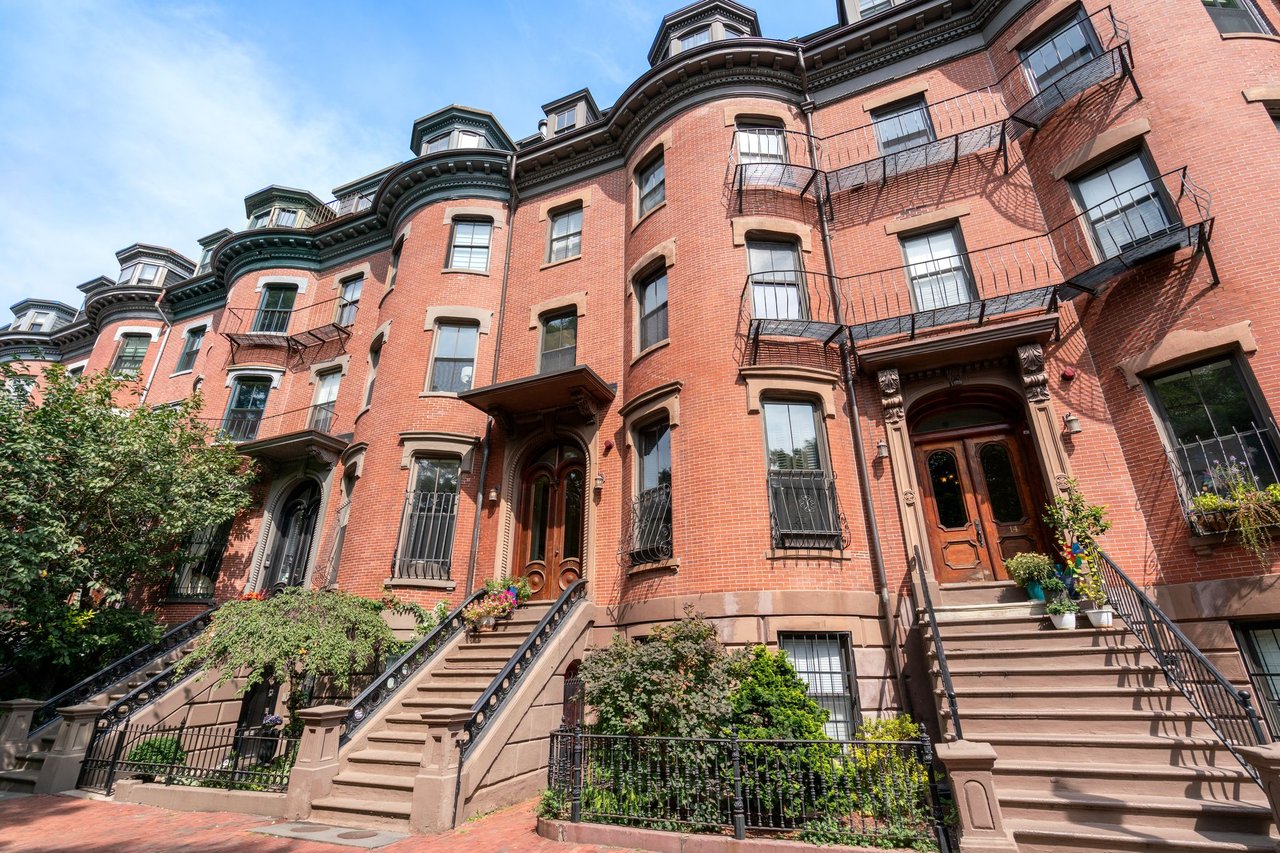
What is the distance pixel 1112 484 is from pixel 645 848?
867 centimetres

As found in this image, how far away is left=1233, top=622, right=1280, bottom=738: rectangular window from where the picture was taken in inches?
290

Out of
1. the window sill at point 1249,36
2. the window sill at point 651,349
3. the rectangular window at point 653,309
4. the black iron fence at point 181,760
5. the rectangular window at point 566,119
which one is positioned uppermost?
the rectangular window at point 566,119

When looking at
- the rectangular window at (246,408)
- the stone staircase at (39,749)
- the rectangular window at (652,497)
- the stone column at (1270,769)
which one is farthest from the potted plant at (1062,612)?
the rectangular window at (246,408)

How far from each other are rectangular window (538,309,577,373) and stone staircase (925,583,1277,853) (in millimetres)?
9818

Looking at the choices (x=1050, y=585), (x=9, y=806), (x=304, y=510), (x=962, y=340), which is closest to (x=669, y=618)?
(x=1050, y=585)

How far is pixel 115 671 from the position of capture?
12500 mm

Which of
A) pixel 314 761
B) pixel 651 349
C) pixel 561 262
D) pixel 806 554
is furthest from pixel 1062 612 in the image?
pixel 561 262

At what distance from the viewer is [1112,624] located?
7852mm

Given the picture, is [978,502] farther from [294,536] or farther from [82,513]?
[82,513]

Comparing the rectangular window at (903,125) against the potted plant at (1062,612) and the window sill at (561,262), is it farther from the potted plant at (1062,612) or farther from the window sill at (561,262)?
the potted plant at (1062,612)

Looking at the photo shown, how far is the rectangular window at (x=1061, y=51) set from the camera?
11.3 meters

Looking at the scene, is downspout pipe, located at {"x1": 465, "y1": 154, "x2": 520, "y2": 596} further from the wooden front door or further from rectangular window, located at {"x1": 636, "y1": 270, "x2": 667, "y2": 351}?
the wooden front door

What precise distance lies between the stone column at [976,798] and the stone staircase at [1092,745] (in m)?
0.59

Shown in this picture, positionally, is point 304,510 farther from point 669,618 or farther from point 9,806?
point 669,618
